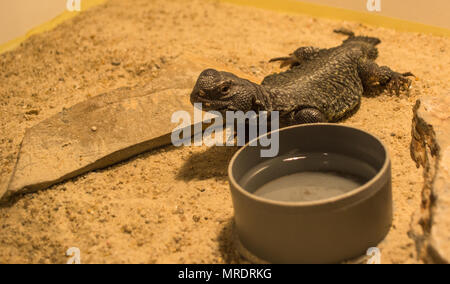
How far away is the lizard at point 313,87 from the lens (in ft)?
10.8

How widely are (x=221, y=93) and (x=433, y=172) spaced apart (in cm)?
148

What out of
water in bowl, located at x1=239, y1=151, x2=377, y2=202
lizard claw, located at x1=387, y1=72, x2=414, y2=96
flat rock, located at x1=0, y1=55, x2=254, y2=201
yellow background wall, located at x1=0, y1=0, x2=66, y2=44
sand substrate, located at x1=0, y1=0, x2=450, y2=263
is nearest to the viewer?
water in bowl, located at x1=239, y1=151, x2=377, y2=202

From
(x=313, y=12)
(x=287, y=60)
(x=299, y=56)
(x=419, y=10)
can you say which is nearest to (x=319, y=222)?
(x=299, y=56)

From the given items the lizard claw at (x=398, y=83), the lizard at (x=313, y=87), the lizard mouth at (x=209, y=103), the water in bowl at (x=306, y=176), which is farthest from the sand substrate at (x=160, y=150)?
the lizard mouth at (x=209, y=103)

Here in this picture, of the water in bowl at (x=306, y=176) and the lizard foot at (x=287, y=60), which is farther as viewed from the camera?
the lizard foot at (x=287, y=60)

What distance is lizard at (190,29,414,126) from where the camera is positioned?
329 cm

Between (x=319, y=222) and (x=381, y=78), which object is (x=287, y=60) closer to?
(x=381, y=78)

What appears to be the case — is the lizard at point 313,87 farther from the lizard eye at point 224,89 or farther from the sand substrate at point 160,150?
the sand substrate at point 160,150

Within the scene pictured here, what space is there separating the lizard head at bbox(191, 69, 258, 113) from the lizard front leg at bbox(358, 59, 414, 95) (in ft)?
4.61

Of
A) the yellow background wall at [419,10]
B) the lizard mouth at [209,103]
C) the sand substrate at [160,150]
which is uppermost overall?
the yellow background wall at [419,10]

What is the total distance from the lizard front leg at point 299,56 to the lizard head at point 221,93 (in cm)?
152

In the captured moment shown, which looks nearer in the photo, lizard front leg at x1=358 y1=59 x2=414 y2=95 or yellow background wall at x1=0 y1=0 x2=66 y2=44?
lizard front leg at x1=358 y1=59 x2=414 y2=95

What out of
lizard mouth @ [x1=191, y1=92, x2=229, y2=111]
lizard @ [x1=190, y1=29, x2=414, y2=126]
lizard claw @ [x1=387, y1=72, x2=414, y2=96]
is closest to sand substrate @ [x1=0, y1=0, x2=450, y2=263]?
lizard claw @ [x1=387, y1=72, x2=414, y2=96]

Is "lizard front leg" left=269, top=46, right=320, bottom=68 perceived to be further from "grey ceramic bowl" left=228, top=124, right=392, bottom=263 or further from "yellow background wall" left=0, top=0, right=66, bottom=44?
"yellow background wall" left=0, top=0, right=66, bottom=44
